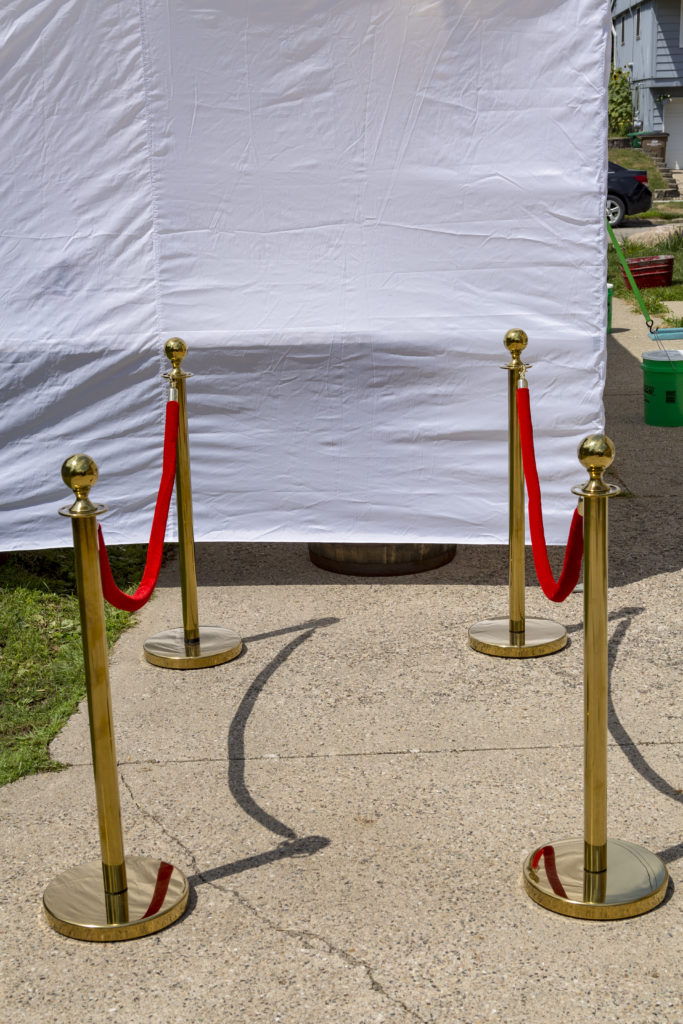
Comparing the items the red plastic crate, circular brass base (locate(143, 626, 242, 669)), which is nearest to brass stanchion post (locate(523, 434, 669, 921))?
circular brass base (locate(143, 626, 242, 669))

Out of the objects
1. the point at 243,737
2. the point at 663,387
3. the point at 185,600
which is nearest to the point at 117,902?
the point at 243,737

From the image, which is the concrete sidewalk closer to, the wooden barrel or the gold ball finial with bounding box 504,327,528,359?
the wooden barrel

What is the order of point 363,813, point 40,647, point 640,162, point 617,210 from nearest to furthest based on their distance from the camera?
point 363,813
point 40,647
point 617,210
point 640,162

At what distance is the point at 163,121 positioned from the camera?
526cm

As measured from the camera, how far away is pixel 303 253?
5391 mm

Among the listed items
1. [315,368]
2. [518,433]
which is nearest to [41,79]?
[315,368]

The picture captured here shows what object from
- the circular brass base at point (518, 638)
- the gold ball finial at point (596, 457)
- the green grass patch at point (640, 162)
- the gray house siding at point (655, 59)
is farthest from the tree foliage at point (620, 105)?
the gold ball finial at point (596, 457)

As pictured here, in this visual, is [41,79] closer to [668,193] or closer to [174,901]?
[174,901]

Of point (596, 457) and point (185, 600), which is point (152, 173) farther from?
point (596, 457)

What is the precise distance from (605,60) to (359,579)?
265cm

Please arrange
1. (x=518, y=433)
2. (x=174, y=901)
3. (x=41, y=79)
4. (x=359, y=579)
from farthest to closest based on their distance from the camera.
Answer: (x=359, y=579), (x=41, y=79), (x=518, y=433), (x=174, y=901)

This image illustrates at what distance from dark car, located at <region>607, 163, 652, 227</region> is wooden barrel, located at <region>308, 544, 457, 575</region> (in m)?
16.9

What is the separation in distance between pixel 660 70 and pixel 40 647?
3166cm

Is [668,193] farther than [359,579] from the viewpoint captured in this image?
Yes
